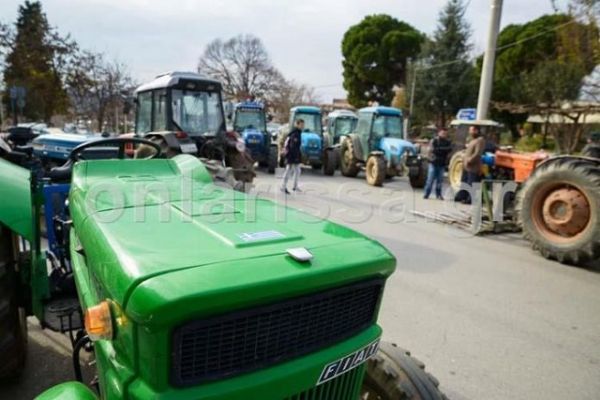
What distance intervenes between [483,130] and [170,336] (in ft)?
35.6

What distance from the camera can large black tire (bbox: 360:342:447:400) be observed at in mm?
1978

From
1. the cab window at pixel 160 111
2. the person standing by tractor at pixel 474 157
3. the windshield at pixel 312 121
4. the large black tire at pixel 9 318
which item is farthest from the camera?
the windshield at pixel 312 121

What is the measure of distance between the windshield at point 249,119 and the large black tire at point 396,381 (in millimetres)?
13741

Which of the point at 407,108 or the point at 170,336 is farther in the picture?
the point at 407,108

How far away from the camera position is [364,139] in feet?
44.4

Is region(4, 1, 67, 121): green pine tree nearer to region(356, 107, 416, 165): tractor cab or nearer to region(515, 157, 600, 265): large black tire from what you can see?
region(356, 107, 416, 165): tractor cab

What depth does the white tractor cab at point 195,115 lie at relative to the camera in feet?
27.5

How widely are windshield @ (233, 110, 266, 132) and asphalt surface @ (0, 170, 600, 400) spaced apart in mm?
9172

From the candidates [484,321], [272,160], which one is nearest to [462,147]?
[272,160]

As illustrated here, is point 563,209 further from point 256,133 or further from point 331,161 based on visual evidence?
point 256,133

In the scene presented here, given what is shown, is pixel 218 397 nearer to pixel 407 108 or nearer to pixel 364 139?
pixel 364 139

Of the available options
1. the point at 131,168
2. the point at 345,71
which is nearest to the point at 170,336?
the point at 131,168

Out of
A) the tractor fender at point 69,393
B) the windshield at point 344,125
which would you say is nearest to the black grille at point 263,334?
the tractor fender at point 69,393

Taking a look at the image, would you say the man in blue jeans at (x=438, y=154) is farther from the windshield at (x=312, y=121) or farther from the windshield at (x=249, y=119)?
the windshield at (x=249, y=119)
